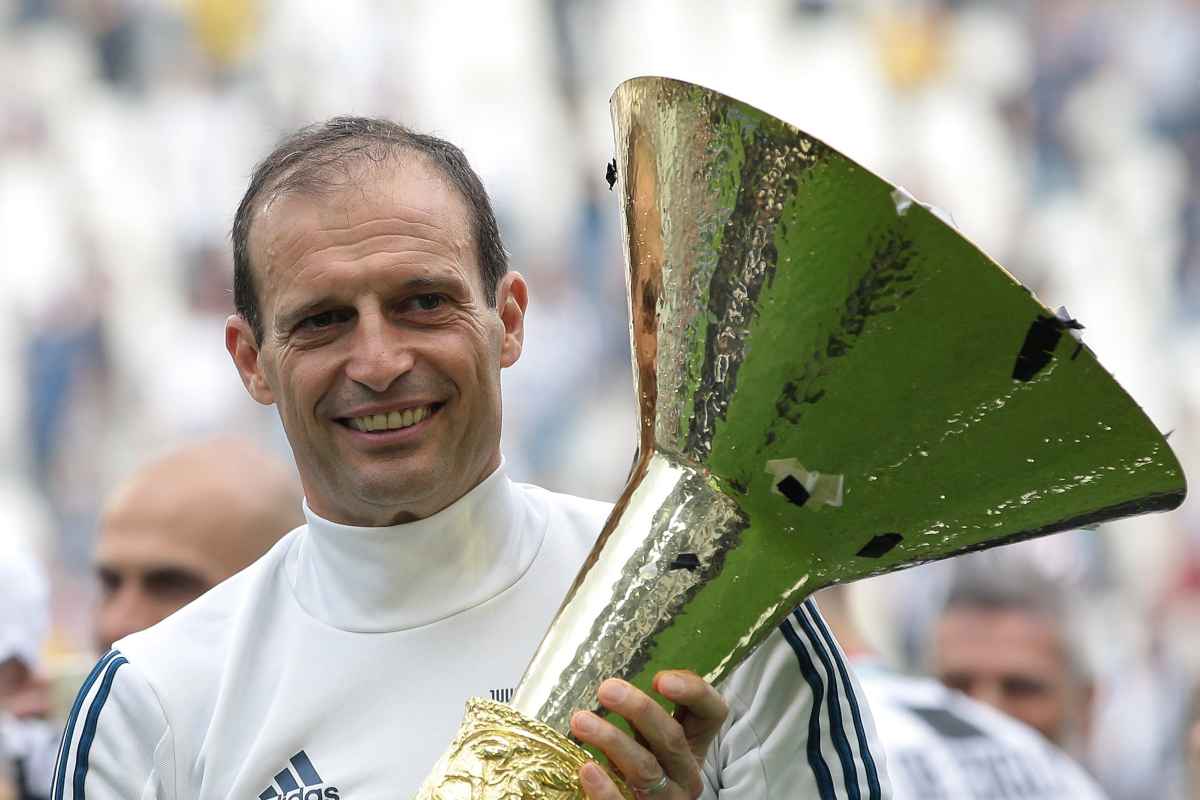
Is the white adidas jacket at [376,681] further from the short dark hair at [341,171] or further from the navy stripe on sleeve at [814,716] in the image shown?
the short dark hair at [341,171]

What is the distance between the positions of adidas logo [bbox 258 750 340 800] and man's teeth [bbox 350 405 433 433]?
0.37 m

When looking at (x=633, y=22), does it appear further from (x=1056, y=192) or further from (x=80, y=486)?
(x=80, y=486)

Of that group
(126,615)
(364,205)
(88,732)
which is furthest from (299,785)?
(126,615)

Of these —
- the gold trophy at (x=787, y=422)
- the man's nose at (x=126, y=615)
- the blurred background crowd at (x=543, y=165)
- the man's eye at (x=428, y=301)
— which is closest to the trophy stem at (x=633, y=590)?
the gold trophy at (x=787, y=422)

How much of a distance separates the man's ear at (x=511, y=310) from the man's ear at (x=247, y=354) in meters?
0.28

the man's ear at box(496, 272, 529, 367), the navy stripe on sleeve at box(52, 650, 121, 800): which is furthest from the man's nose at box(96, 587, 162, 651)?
the man's ear at box(496, 272, 529, 367)

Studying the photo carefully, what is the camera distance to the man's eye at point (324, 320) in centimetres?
218

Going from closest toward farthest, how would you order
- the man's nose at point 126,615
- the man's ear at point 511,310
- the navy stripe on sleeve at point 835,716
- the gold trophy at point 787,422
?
the gold trophy at point 787,422, the navy stripe on sleeve at point 835,716, the man's ear at point 511,310, the man's nose at point 126,615

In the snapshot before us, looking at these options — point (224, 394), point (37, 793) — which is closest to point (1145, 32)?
point (224, 394)

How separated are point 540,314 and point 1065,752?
6.16 meters

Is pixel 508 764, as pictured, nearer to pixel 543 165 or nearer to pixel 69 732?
pixel 69 732

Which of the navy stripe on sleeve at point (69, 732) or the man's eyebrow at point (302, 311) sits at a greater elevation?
the man's eyebrow at point (302, 311)

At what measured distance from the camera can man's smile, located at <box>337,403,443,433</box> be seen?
7.06ft

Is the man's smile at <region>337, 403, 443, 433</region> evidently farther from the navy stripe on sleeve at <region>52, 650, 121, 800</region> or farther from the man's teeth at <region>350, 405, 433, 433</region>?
the navy stripe on sleeve at <region>52, 650, 121, 800</region>
